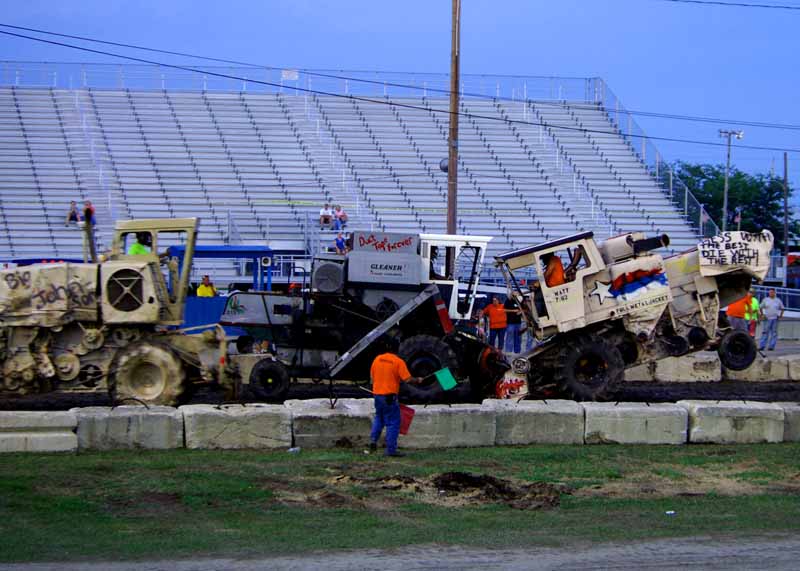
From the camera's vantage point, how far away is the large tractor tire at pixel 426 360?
54.0 feet

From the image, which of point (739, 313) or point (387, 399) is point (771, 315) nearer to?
point (739, 313)

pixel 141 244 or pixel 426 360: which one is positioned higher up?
pixel 141 244

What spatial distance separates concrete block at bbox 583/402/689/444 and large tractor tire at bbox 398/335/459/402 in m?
3.83

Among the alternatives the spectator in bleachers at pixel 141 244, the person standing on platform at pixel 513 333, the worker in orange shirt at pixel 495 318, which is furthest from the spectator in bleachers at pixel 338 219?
the spectator in bleachers at pixel 141 244

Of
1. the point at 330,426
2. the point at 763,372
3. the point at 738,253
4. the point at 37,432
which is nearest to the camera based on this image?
the point at 37,432

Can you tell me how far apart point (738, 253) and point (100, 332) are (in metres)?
9.59

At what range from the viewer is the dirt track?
313 inches

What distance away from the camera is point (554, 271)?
53.4 ft

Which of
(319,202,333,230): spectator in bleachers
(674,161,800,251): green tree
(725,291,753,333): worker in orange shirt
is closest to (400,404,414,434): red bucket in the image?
(725,291,753,333): worker in orange shirt

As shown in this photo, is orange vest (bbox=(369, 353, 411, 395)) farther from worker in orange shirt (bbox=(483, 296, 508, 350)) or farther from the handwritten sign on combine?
worker in orange shirt (bbox=(483, 296, 508, 350))

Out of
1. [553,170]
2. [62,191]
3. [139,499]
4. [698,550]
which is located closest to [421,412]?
[139,499]

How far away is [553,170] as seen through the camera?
41.1 metres

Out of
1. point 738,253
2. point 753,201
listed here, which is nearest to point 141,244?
point 738,253

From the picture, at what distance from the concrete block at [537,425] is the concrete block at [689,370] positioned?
8167mm
